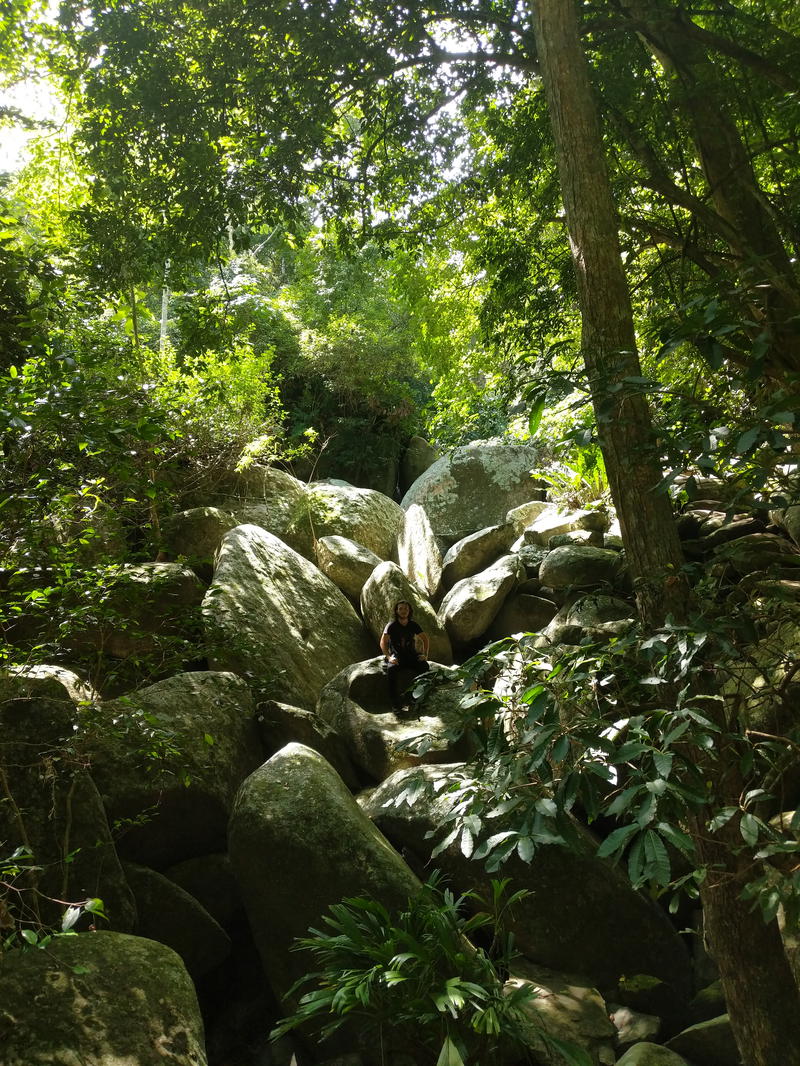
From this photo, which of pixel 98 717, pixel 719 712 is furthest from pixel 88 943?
pixel 719 712

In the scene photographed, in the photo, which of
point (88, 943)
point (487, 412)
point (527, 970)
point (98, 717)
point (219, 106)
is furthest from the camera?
point (487, 412)

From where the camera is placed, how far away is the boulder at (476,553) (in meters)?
9.00

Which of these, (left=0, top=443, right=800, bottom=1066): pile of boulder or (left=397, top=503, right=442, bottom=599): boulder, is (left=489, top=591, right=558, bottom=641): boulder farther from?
(left=397, top=503, right=442, bottom=599): boulder

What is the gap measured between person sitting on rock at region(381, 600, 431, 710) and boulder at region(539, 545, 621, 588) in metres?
1.38

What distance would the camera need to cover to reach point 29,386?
312 cm

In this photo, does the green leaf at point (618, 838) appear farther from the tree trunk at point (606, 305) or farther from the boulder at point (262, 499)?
the boulder at point (262, 499)

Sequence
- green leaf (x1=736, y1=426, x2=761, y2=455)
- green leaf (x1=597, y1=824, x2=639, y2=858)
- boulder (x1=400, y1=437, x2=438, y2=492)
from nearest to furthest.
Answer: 1. green leaf (x1=597, y1=824, x2=639, y2=858)
2. green leaf (x1=736, y1=426, x2=761, y2=455)
3. boulder (x1=400, y1=437, x2=438, y2=492)

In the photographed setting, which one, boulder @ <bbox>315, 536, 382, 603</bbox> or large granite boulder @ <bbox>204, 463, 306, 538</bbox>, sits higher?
large granite boulder @ <bbox>204, 463, 306, 538</bbox>

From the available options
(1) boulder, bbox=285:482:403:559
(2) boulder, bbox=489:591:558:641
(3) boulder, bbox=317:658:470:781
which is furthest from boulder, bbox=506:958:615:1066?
(1) boulder, bbox=285:482:403:559

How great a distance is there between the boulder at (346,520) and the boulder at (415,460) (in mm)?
3640

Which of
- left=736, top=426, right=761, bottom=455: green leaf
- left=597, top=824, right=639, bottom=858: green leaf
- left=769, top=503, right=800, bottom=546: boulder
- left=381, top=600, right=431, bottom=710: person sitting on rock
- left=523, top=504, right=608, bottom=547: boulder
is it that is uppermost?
left=736, top=426, right=761, bottom=455: green leaf

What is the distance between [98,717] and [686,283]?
488cm

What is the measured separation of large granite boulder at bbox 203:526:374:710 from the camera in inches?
278

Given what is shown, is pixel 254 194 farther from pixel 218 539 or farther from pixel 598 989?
pixel 598 989
